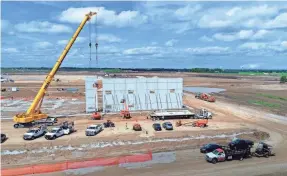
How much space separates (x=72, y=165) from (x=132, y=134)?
1637 centimetres

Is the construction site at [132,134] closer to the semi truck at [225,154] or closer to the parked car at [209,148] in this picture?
the semi truck at [225,154]

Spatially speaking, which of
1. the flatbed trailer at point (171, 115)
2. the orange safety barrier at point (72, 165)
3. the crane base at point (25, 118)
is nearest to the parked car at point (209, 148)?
the orange safety barrier at point (72, 165)

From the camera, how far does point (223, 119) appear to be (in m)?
67.4

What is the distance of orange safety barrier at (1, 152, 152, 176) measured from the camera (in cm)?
3566

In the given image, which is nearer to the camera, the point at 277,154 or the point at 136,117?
the point at 277,154

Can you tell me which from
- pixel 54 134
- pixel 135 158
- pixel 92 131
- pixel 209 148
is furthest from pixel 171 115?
pixel 135 158

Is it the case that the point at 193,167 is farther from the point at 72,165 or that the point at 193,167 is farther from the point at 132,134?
the point at 132,134

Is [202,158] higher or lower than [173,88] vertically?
lower

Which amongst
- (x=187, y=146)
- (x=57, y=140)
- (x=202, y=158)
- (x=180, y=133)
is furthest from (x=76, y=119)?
(x=202, y=158)

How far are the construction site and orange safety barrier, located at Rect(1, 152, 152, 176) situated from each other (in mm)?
88

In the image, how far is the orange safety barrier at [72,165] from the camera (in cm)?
3566

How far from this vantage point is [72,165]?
3784 centimetres

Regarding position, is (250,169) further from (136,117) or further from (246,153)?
(136,117)

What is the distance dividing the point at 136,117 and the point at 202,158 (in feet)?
93.6
